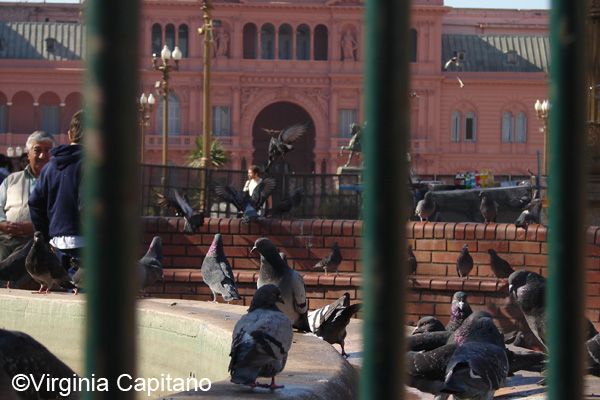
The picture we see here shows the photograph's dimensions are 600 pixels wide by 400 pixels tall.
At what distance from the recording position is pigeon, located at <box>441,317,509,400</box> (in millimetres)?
3939

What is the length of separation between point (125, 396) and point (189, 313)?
158 inches

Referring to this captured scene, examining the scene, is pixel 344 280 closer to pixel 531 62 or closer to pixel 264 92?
pixel 264 92

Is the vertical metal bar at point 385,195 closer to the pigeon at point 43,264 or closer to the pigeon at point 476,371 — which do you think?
the pigeon at point 476,371

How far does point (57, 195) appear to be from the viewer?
17.1ft

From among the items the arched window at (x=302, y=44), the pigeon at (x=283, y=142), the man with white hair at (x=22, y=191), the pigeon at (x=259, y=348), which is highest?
the arched window at (x=302, y=44)

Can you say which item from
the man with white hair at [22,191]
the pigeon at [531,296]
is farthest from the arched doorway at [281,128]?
the pigeon at [531,296]

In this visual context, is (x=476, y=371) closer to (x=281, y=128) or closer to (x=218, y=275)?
(x=218, y=275)

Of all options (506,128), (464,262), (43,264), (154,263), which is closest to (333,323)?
(43,264)

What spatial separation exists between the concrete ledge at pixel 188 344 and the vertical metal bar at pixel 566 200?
2037 mm

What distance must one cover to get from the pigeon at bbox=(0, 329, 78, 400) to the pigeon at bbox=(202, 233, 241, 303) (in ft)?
13.2

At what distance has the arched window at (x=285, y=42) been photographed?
1965 inches

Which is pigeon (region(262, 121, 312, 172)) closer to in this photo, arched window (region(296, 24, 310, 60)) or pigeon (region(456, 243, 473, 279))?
pigeon (region(456, 243, 473, 279))

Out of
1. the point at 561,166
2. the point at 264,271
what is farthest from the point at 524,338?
the point at 561,166

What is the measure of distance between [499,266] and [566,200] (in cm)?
711
